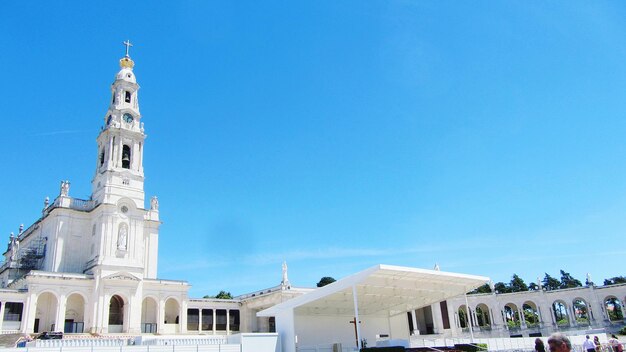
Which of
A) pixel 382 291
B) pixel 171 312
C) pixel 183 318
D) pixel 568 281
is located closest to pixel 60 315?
pixel 183 318

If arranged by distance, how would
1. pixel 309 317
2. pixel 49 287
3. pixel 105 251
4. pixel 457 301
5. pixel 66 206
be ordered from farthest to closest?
pixel 457 301, pixel 66 206, pixel 105 251, pixel 49 287, pixel 309 317

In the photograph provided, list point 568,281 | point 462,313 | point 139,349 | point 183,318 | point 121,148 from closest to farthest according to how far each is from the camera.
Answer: point 139,349
point 183,318
point 121,148
point 462,313
point 568,281

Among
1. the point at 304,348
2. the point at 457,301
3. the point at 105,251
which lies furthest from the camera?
the point at 457,301

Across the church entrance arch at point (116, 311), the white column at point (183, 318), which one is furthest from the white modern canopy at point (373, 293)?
the church entrance arch at point (116, 311)

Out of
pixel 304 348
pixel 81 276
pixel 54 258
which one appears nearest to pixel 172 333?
pixel 81 276

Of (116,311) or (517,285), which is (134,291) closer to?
(116,311)

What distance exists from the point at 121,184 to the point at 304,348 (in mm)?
30137

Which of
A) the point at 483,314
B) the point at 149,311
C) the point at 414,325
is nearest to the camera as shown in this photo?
the point at 149,311

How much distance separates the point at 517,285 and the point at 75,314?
77271mm

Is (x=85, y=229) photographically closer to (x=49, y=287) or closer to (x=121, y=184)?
(x=121, y=184)

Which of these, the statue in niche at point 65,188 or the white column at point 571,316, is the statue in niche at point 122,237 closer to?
the statue in niche at point 65,188

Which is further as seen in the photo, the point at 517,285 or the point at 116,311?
the point at 517,285

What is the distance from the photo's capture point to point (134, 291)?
47000 mm

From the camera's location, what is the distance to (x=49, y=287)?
43.2m
